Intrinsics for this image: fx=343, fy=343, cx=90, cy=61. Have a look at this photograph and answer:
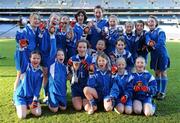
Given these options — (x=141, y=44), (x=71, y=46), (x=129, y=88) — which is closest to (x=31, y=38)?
(x=71, y=46)

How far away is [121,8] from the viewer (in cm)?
3572

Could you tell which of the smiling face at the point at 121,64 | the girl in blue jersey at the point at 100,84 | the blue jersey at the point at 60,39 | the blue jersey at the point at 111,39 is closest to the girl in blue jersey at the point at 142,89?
the smiling face at the point at 121,64

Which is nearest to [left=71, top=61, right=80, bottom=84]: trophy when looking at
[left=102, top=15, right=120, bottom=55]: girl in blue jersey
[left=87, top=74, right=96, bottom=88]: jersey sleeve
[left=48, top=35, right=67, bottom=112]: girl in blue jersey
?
[left=48, top=35, right=67, bottom=112]: girl in blue jersey

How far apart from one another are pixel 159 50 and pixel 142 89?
1.25 metres

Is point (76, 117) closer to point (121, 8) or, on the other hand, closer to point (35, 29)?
point (35, 29)

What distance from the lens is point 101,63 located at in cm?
522

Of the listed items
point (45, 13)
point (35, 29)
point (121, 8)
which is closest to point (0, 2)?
point (45, 13)

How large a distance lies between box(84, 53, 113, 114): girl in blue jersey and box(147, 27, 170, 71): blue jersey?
51.6 inches

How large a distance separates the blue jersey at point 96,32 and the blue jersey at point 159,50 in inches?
37.7

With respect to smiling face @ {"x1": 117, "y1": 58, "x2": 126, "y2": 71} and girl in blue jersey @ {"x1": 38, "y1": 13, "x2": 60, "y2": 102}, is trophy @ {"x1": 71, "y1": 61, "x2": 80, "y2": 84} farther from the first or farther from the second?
smiling face @ {"x1": 117, "y1": 58, "x2": 126, "y2": 71}

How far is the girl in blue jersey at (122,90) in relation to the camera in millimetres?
5152

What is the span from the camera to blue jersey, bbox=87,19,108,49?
6.66 meters

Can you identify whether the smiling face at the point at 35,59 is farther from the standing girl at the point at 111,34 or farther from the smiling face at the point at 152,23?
the smiling face at the point at 152,23

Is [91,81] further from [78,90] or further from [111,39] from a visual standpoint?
[111,39]
